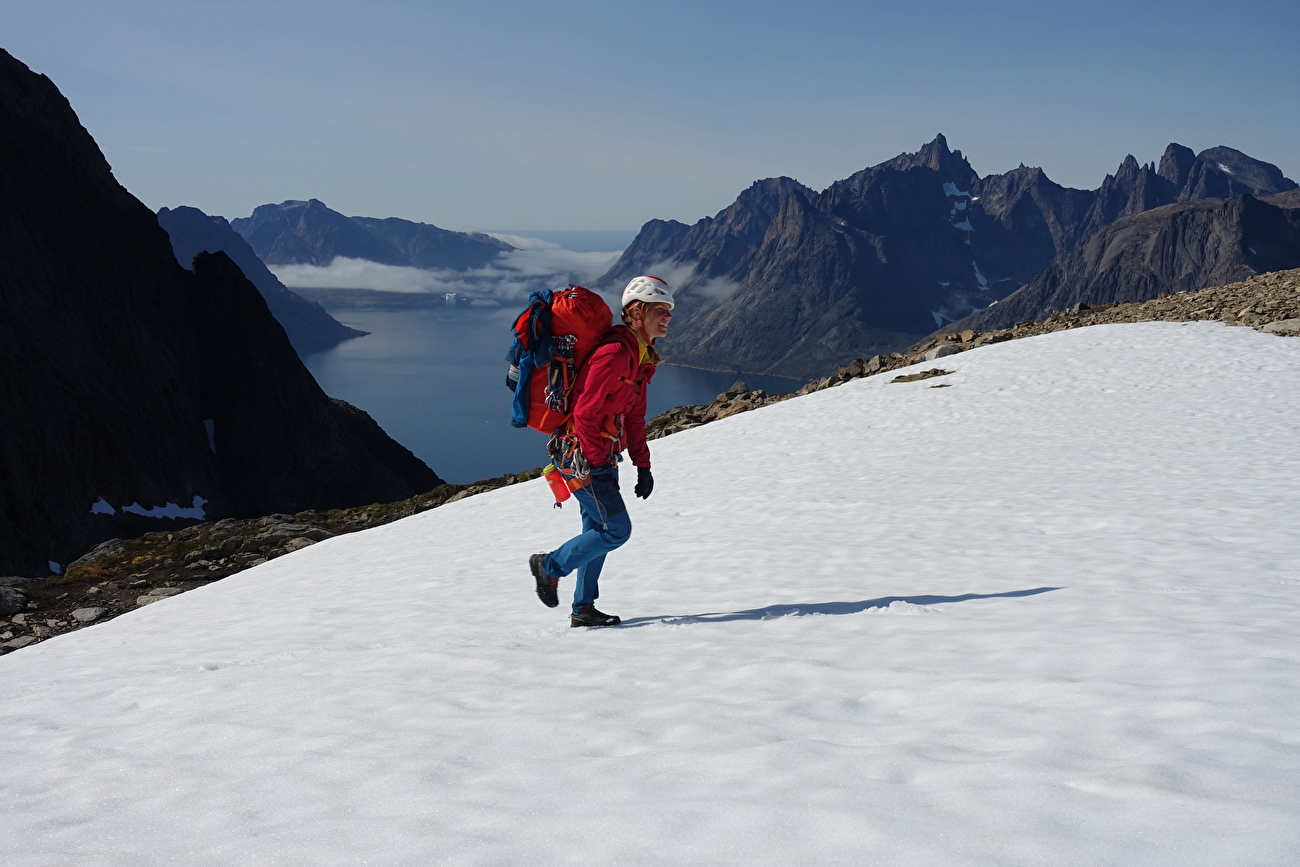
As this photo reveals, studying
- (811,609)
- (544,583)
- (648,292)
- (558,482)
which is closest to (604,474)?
(558,482)

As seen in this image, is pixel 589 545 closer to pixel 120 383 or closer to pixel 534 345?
pixel 534 345

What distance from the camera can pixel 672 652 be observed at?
607 centimetres

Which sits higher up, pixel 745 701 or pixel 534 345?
A: pixel 534 345

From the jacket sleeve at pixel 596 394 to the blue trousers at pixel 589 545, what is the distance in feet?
1.41

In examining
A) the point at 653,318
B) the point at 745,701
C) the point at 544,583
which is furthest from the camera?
the point at 544,583

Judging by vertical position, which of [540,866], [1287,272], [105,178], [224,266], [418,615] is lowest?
[418,615]

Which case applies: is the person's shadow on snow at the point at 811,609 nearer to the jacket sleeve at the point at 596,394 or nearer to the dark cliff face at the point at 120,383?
the jacket sleeve at the point at 596,394

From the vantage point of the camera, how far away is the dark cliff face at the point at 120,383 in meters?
48.9

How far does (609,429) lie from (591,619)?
5.94 feet

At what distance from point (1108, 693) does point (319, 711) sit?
15.1ft

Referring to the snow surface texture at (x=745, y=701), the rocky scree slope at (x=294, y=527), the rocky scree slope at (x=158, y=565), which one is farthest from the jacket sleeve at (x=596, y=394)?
the rocky scree slope at (x=294, y=527)

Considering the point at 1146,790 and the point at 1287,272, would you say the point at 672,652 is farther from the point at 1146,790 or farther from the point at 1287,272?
the point at 1287,272

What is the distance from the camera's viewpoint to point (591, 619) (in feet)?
23.6

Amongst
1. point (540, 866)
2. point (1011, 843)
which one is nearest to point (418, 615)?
point (540, 866)
